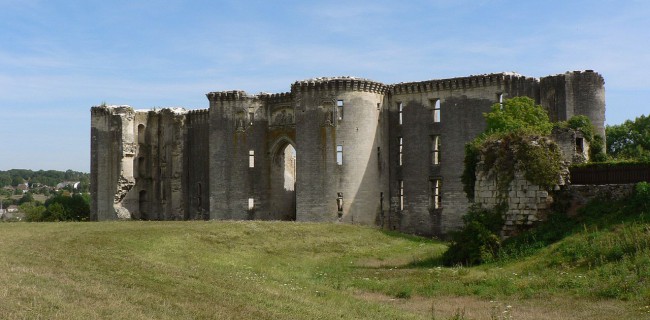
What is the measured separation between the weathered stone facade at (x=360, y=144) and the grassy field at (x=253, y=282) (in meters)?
13.0

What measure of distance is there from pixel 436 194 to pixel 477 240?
20.4 metres

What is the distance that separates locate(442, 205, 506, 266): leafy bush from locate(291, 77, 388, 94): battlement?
19.3 metres

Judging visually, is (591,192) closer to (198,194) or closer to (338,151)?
(338,151)

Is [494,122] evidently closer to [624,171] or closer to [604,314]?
[624,171]

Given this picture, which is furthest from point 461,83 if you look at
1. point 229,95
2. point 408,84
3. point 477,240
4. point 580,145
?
point 477,240

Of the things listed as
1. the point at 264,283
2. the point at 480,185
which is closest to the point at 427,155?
the point at 480,185

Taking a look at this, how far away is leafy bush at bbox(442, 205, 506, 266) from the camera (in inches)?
1078

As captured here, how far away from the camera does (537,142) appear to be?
28188 millimetres

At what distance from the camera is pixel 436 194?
158 ft

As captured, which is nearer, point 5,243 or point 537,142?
point 5,243

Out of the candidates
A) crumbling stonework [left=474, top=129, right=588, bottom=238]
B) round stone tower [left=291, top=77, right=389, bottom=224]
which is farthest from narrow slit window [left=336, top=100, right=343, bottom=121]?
crumbling stonework [left=474, top=129, right=588, bottom=238]

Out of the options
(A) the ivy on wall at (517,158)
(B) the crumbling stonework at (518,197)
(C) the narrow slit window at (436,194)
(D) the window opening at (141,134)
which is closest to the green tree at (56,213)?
(D) the window opening at (141,134)

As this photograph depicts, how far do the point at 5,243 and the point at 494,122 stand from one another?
2530 cm

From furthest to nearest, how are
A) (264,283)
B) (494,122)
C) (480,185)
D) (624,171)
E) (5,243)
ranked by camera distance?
(494,122) < (480,185) < (624,171) < (5,243) < (264,283)
